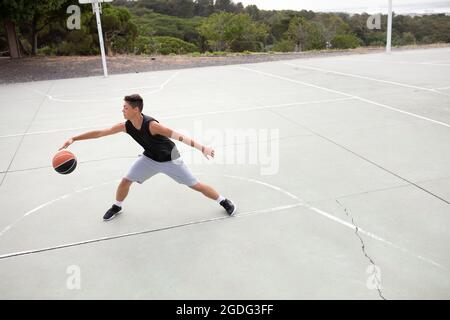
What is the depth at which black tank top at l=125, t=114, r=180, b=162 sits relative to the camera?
4297mm

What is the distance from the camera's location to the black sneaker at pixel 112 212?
4.75 meters

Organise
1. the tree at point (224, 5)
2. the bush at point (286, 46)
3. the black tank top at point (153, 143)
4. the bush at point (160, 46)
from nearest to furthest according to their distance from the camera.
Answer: the black tank top at point (153, 143) → the bush at point (160, 46) → the bush at point (286, 46) → the tree at point (224, 5)

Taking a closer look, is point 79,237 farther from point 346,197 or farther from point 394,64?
point 394,64

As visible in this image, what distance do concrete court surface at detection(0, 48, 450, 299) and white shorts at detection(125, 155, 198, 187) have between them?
20.4 inches

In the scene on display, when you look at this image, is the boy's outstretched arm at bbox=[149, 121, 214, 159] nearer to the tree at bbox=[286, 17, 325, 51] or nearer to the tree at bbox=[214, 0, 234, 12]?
the tree at bbox=[286, 17, 325, 51]

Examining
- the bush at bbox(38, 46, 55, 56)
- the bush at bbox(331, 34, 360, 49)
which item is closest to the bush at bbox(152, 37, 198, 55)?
the bush at bbox(38, 46, 55, 56)

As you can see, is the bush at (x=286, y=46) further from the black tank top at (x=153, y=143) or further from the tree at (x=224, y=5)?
the black tank top at (x=153, y=143)

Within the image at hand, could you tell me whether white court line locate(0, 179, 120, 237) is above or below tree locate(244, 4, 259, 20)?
below

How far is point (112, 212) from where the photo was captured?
15.7 ft

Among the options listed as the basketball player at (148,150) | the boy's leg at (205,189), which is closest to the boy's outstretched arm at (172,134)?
the basketball player at (148,150)

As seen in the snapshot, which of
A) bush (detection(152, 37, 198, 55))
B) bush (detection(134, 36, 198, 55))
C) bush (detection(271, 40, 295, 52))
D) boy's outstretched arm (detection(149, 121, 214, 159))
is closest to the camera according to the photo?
boy's outstretched arm (detection(149, 121, 214, 159))

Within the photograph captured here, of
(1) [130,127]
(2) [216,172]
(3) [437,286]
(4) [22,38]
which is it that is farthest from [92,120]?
(4) [22,38]

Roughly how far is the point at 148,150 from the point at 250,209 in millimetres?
1426

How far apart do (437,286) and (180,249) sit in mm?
2350
